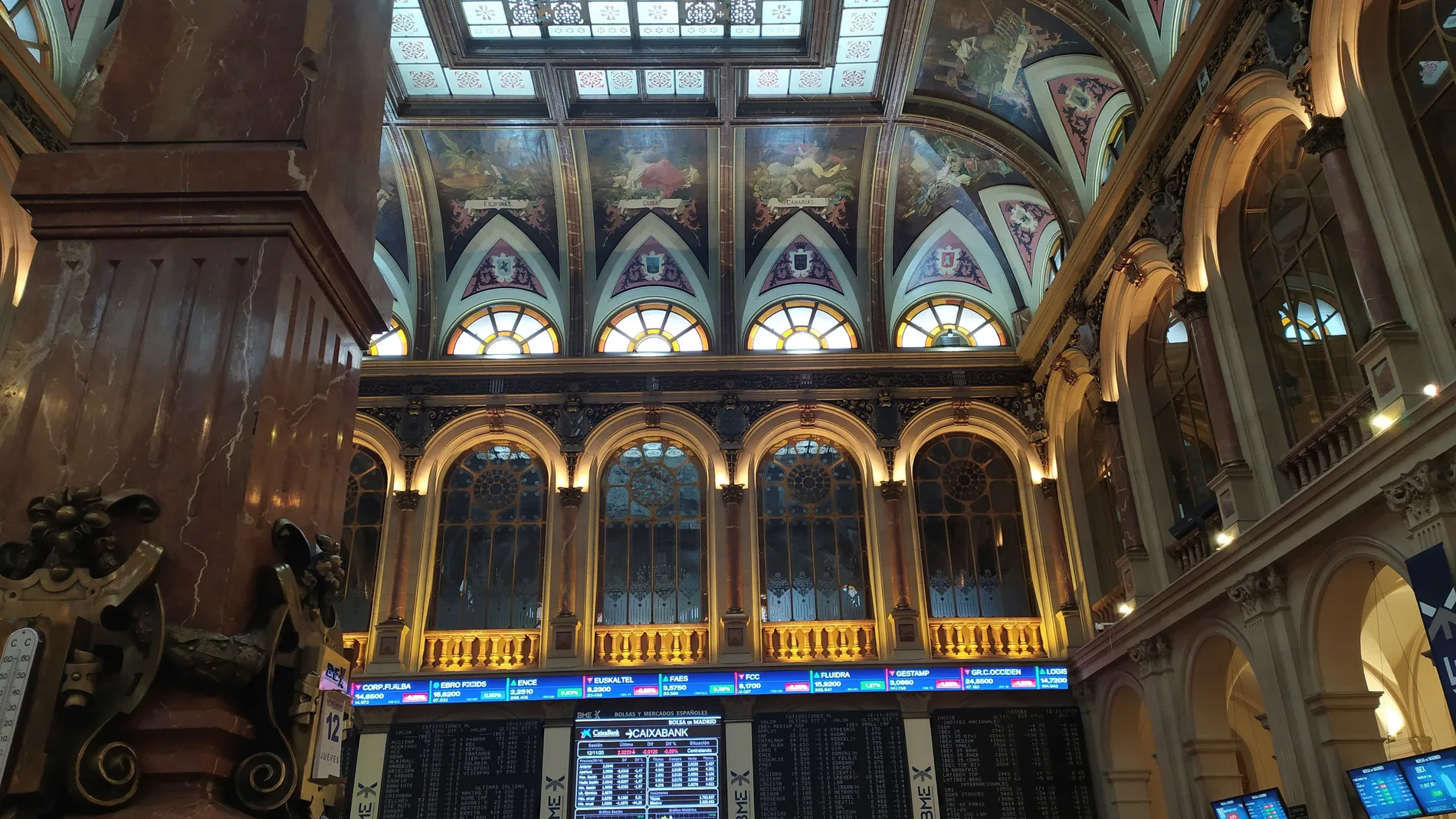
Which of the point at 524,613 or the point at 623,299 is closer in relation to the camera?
the point at 524,613

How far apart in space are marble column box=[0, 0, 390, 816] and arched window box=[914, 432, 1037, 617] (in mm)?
13915

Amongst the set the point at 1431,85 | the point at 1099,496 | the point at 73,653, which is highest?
the point at 1431,85

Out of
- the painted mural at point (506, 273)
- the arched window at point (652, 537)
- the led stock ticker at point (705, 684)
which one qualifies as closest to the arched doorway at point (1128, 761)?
the led stock ticker at point (705, 684)

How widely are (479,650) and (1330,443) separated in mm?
12559

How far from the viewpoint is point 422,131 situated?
679 inches

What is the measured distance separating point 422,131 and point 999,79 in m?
9.84

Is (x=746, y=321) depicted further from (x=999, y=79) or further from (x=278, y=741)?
(x=278, y=741)

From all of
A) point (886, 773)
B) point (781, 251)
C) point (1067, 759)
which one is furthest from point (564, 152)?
point (1067, 759)

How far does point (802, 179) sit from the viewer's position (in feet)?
59.8

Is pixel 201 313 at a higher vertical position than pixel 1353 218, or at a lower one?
lower

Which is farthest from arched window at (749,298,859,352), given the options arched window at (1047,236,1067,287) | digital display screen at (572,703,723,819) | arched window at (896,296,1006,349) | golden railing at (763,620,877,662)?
digital display screen at (572,703,723,819)

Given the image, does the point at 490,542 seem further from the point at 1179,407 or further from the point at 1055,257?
the point at 1179,407

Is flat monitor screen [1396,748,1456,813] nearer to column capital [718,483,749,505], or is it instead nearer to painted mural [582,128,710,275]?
column capital [718,483,749,505]

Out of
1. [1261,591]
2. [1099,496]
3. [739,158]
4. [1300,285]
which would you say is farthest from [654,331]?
[1261,591]
